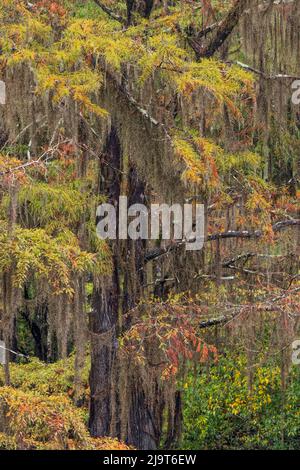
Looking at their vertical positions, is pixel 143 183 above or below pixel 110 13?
below

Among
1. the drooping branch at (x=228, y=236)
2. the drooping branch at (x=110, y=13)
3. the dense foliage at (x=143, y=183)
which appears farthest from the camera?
the drooping branch at (x=110, y=13)

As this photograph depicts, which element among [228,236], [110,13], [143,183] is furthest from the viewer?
[110,13]

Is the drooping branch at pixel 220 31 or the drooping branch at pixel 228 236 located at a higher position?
the drooping branch at pixel 220 31

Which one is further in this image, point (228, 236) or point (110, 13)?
point (110, 13)

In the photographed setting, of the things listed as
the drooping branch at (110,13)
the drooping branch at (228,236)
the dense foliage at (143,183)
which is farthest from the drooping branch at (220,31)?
the drooping branch at (228,236)

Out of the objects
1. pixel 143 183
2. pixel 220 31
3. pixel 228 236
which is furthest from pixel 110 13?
pixel 228 236

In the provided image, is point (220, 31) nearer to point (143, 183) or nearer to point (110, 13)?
point (110, 13)

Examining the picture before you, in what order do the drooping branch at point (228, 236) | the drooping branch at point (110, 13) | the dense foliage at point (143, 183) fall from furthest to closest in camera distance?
the drooping branch at point (110, 13) → the drooping branch at point (228, 236) → the dense foliage at point (143, 183)

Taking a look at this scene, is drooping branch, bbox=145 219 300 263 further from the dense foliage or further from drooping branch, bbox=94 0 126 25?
drooping branch, bbox=94 0 126 25

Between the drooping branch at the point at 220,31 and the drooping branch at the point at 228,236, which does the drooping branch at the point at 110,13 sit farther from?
the drooping branch at the point at 228,236

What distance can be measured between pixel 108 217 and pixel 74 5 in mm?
2752

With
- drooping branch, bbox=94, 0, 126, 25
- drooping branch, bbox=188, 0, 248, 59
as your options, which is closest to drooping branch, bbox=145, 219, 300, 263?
drooping branch, bbox=188, 0, 248, 59

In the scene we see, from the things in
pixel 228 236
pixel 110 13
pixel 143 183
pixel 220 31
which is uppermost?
pixel 110 13

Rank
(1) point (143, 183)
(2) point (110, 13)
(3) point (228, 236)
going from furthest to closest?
(2) point (110, 13) < (1) point (143, 183) < (3) point (228, 236)
